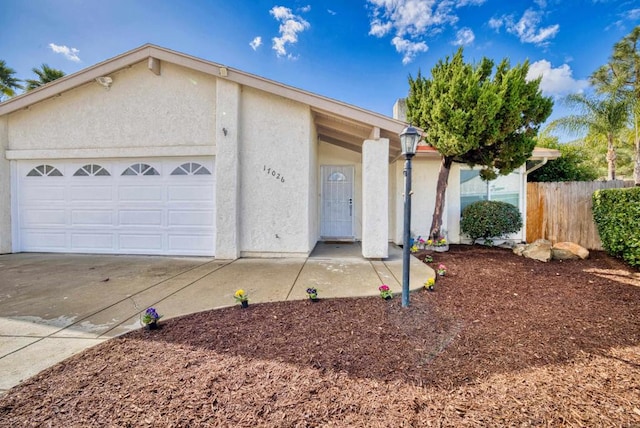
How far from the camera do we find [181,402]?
1779 mm

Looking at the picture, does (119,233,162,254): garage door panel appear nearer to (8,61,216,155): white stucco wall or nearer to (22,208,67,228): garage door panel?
(22,208,67,228): garage door panel

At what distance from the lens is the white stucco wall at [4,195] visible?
21.7 ft

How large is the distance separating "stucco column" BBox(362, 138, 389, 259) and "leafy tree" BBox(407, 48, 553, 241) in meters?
Answer: 1.90

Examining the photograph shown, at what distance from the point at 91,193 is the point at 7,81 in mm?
A: 15654

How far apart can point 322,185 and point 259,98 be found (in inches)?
137

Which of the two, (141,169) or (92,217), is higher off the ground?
(141,169)

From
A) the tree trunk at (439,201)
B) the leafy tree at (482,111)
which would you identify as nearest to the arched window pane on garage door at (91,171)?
the leafy tree at (482,111)

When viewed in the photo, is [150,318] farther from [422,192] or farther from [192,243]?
[422,192]

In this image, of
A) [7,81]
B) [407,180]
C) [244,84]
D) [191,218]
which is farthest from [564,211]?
[7,81]

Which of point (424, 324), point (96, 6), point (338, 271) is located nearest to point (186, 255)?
point (338, 271)

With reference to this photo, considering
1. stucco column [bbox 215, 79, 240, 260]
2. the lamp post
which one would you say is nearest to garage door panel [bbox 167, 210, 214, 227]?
stucco column [bbox 215, 79, 240, 260]

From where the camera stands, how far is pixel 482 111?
5.91 m

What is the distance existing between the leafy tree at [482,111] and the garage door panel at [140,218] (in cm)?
732

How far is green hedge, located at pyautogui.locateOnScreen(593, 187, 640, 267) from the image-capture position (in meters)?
5.31
